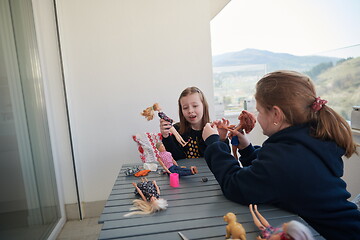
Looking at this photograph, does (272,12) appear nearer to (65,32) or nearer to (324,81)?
(324,81)

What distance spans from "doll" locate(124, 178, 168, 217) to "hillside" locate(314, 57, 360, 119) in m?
2.39

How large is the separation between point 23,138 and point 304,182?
1.91m

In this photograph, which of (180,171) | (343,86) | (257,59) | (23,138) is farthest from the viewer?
(257,59)

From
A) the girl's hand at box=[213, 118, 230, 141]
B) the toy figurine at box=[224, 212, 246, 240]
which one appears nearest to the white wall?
the girl's hand at box=[213, 118, 230, 141]

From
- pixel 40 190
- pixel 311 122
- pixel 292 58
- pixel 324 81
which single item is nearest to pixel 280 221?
pixel 311 122

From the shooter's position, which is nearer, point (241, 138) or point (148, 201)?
point (148, 201)

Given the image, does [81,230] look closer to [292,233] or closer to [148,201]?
[148,201]

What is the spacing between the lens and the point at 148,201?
47.8 inches

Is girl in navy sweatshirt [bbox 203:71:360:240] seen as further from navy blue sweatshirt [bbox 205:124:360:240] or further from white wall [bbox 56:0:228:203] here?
white wall [bbox 56:0:228:203]

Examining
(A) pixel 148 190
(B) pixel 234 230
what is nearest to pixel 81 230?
(A) pixel 148 190

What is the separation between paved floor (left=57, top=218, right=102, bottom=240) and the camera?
2429 mm

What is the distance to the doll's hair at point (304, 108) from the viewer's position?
43.4 inches

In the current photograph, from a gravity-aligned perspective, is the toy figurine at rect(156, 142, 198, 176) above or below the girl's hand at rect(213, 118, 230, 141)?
below

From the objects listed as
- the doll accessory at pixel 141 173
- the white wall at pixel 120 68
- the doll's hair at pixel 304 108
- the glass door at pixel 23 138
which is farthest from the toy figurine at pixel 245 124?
the glass door at pixel 23 138
